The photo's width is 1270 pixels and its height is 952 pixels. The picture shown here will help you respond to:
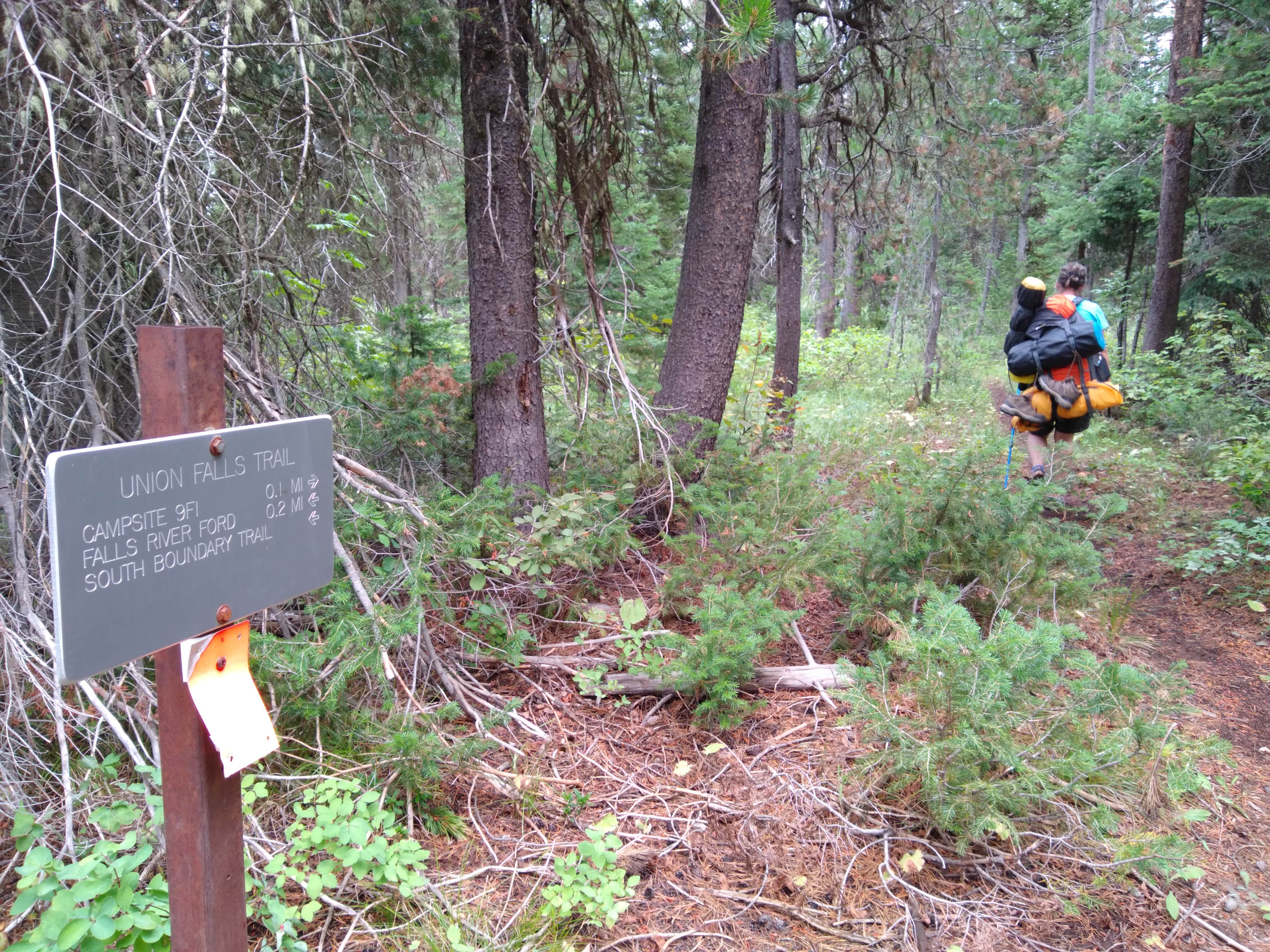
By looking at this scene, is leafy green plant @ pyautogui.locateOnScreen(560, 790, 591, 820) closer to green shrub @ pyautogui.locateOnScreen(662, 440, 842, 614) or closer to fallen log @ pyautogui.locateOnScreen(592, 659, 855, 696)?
fallen log @ pyautogui.locateOnScreen(592, 659, 855, 696)

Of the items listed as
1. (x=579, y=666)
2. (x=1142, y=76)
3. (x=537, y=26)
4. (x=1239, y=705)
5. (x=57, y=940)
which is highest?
(x=1142, y=76)

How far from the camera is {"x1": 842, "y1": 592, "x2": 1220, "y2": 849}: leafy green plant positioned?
249 centimetres

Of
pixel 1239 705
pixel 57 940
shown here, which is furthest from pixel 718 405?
pixel 57 940

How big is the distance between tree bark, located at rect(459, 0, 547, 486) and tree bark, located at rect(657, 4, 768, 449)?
1.06 metres

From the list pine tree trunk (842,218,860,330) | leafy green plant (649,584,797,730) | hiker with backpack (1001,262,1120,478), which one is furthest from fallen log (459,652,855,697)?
pine tree trunk (842,218,860,330)

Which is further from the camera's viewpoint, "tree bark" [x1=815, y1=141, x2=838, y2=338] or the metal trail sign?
"tree bark" [x1=815, y1=141, x2=838, y2=338]

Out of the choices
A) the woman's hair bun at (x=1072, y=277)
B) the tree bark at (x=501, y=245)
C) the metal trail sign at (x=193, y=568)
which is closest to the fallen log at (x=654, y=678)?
the tree bark at (x=501, y=245)

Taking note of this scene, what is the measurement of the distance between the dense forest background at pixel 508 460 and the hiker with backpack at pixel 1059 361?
0.45 metres

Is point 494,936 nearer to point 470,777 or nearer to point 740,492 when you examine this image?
point 470,777

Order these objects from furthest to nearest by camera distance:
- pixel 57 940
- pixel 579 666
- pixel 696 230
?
1. pixel 696 230
2. pixel 579 666
3. pixel 57 940

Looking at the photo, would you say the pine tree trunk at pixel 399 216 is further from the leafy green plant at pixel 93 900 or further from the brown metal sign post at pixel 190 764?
the leafy green plant at pixel 93 900

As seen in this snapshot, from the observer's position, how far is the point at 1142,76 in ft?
48.4

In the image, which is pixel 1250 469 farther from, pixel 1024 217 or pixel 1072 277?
pixel 1024 217

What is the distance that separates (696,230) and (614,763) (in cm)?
375
